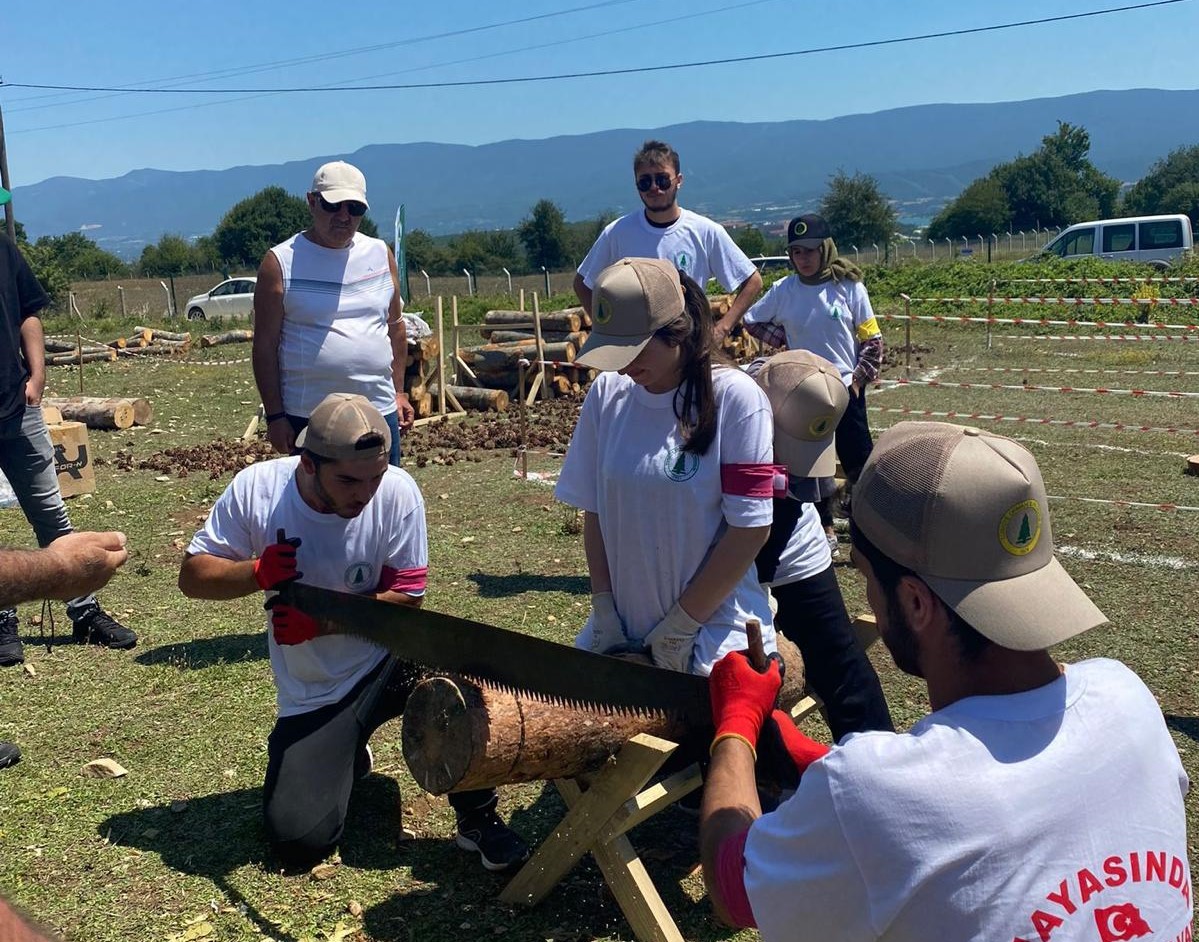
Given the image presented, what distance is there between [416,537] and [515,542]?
436 centimetres

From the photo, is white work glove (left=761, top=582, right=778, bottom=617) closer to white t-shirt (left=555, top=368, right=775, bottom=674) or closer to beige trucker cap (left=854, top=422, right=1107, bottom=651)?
white t-shirt (left=555, top=368, right=775, bottom=674)

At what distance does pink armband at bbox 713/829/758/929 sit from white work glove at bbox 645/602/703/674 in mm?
1399

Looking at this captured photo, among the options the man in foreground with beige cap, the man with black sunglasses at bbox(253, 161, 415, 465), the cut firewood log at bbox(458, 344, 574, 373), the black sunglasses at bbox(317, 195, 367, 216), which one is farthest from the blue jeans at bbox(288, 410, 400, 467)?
the cut firewood log at bbox(458, 344, 574, 373)

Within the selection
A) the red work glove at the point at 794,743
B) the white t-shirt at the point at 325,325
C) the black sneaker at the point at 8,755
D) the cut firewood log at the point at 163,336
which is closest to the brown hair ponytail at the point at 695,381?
the red work glove at the point at 794,743

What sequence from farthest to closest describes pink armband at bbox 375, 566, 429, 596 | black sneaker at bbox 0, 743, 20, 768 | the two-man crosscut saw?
black sneaker at bbox 0, 743, 20, 768 → pink armband at bbox 375, 566, 429, 596 → the two-man crosscut saw

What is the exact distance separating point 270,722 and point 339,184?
2762 millimetres

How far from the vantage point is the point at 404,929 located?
3.67m

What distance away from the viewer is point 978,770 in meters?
1.67

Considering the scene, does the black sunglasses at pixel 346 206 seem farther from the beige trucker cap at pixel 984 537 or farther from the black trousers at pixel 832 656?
the beige trucker cap at pixel 984 537

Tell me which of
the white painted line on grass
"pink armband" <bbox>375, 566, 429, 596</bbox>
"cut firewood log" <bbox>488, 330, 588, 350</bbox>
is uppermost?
"cut firewood log" <bbox>488, 330, 588, 350</bbox>

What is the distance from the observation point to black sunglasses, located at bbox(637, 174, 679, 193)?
20.4 ft

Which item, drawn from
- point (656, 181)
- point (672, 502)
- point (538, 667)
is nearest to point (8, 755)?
point (538, 667)

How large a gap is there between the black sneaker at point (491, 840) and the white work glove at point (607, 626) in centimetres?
85

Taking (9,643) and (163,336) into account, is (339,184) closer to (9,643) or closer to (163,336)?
(9,643)
